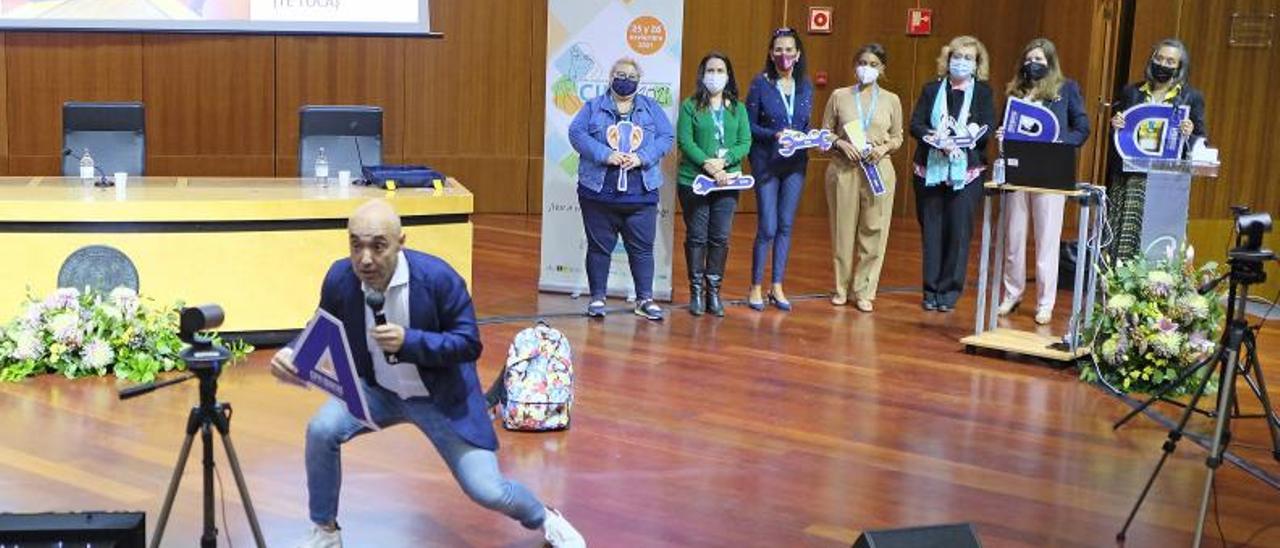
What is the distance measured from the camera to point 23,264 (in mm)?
6762

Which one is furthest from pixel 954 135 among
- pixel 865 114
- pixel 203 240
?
pixel 203 240

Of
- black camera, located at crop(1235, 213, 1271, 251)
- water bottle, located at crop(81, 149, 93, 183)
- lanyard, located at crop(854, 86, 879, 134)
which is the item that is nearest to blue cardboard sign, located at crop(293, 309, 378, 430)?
black camera, located at crop(1235, 213, 1271, 251)

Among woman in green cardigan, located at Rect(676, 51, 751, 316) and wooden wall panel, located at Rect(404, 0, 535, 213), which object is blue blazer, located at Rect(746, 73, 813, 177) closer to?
woman in green cardigan, located at Rect(676, 51, 751, 316)

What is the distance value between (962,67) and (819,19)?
475cm

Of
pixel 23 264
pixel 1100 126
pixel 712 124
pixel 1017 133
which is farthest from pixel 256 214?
pixel 1100 126

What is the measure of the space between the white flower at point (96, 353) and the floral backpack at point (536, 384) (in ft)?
6.32

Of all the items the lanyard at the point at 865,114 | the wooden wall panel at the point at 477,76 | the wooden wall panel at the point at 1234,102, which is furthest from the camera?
the wooden wall panel at the point at 477,76

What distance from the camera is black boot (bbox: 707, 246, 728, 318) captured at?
334 inches

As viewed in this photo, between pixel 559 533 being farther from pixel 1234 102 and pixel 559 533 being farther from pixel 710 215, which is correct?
pixel 1234 102

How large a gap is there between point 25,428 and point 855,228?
16.2ft

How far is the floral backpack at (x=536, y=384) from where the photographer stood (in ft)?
19.2

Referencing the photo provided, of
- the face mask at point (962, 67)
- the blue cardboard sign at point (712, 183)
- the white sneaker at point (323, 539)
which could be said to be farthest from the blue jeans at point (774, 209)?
the white sneaker at point (323, 539)

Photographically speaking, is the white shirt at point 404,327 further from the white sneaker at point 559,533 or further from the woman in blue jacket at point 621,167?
the woman in blue jacket at point 621,167

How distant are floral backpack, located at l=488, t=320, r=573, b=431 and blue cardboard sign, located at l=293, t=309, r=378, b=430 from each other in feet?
5.94
